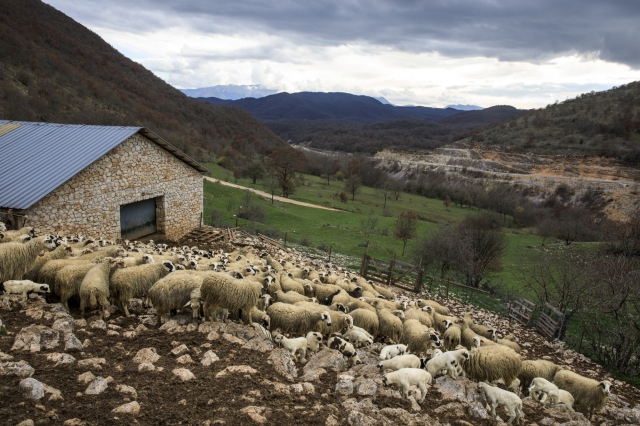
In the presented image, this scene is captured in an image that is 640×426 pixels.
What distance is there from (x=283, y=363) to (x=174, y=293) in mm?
3150

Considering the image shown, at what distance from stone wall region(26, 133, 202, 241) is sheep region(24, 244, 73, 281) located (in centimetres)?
533

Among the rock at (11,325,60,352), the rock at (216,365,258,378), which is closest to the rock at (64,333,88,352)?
the rock at (11,325,60,352)

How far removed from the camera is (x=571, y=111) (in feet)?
315

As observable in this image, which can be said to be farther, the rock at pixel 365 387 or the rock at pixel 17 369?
the rock at pixel 365 387

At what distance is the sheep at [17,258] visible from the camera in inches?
348

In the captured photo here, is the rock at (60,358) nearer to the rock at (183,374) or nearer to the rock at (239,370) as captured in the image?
the rock at (183,374)

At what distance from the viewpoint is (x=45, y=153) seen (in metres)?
17.9

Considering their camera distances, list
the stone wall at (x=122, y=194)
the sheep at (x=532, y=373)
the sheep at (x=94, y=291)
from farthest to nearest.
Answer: the stone wall at (x=122, y=194) < the sheep at (x=532, y=373) < the sheep at (x=94, y=291)

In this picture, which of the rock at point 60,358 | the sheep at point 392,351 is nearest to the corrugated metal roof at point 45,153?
the rock at point 60,358

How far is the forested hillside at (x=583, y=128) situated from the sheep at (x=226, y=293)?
90.5m

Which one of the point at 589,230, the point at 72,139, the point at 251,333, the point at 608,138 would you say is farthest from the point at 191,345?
the point at 608,138

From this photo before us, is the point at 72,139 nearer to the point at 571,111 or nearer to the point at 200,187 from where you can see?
the point at 200,187

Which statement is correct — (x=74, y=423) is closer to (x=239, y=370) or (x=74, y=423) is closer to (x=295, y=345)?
(x=239, y=370)

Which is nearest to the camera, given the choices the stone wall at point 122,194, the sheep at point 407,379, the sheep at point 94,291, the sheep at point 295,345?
the sheep at point 407,379
